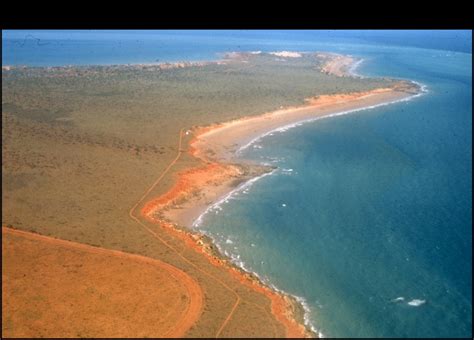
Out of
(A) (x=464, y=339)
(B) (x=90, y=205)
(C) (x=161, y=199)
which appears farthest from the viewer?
(C) (x=161, y=199)

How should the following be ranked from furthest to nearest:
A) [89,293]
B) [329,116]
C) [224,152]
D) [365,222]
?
[329,116] → [224,152] → [365,222] → [89,293]

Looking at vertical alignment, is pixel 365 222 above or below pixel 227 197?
below

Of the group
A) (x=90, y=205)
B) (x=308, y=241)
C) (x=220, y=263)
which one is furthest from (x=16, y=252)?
(x=308, y=241)

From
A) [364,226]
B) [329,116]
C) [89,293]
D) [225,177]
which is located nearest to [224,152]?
[225,177]

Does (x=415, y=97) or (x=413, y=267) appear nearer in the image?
(x=413, y=267)

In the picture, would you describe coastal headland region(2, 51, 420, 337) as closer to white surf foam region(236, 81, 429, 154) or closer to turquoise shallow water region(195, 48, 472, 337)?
white surf foam region(236, 81, 429, 154)

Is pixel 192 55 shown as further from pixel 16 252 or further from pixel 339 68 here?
pixel 16 252

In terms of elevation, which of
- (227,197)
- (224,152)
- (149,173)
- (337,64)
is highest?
(337,64)

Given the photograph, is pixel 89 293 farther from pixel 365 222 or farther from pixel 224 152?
pixel 224 152
